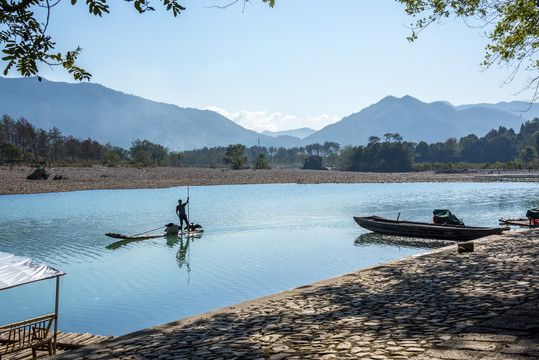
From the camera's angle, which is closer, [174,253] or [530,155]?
[174,253]

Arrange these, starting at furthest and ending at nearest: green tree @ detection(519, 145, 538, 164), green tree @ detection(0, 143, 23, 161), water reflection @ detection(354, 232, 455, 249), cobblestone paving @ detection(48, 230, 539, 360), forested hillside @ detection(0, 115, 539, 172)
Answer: green tree @ detection(519, 145, 538, 164), forested hillside @ detection(0, 115, 539, 172), green tree @ detection(0, 143, 23, 161), water reflection @ detection(354, 232, 455, 249), cobblestone paving @ detection(48, 230, 539, 360)

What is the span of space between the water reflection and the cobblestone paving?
13.3 meters

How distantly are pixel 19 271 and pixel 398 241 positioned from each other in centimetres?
2281

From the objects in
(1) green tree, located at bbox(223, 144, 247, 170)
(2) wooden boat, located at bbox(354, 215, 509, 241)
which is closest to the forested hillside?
(1) green tree, located at bbox(223, 144, 247, 170)

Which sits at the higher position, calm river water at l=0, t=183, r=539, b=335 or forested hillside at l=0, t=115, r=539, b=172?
forested hillside at l=0, t=115, r=539, b=172

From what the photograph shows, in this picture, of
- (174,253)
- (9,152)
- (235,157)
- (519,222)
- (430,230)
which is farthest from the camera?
(235,157)

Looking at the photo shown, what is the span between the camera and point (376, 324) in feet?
23.5

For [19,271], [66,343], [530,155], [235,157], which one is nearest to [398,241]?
[66,343]

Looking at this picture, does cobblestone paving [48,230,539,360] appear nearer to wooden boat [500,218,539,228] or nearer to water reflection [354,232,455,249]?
water reflection [354,232,455,249]

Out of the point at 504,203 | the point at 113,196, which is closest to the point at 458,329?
the point at 504,203

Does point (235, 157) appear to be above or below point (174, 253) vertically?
above

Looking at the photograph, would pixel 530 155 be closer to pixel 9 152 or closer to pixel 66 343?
pixel 9 152

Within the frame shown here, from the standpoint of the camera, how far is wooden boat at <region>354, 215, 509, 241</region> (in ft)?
77.3

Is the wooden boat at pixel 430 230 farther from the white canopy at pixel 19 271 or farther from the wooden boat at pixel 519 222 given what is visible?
the white canopy at pixel 19 271
